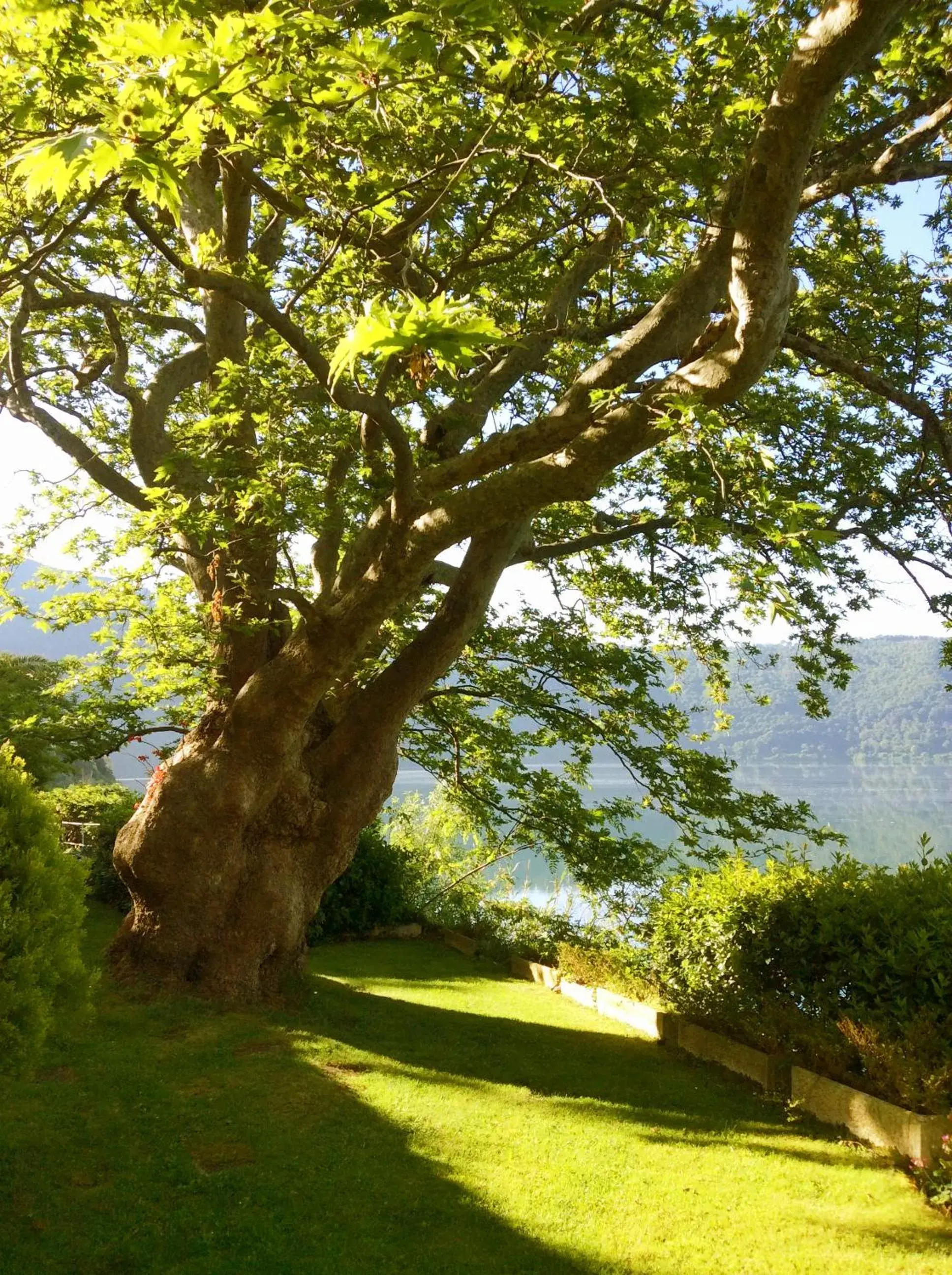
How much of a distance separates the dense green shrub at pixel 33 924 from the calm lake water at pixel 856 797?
6.43 metres

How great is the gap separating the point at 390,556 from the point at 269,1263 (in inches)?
178

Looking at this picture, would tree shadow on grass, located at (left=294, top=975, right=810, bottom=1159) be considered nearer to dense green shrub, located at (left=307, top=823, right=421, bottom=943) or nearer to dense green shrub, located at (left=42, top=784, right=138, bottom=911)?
dense green shrub, located at (left=307, top=823, right=421, bottom=943)

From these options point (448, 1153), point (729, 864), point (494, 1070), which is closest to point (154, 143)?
point (448, 1153)

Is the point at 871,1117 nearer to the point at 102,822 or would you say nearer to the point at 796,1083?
the point at 796,1083

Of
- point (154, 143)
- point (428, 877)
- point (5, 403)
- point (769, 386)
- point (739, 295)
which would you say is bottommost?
point (428, 877)

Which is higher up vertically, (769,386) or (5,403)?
(769,386)

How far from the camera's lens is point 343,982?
1009 cm

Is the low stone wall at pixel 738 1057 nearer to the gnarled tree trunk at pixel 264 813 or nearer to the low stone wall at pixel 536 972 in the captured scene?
the low stone wall at pixel 536 972

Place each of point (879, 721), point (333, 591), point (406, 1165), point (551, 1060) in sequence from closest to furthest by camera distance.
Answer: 1. point (406, 1165)
2. point (551, 1060)
3. point (333, 591)
4. point (879, 721)

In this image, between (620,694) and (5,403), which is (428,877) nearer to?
(620,694)

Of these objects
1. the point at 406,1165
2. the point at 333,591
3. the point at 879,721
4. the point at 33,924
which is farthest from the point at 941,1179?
the point at 879,721

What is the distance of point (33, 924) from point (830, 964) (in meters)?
5.46

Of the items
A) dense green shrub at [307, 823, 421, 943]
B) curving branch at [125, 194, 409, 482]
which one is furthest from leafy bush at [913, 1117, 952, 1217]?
dense green shrub at [307, 823, 421, 943]

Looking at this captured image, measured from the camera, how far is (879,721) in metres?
108
